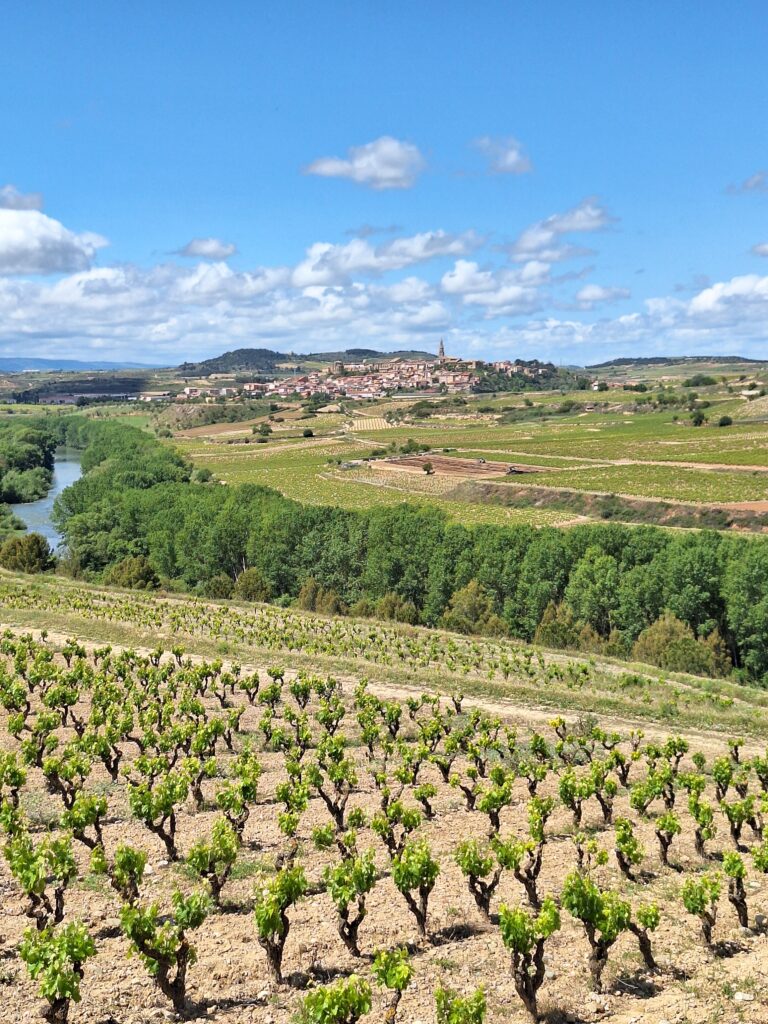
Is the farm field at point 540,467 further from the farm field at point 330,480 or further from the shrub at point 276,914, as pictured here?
the shrub at point 276,914

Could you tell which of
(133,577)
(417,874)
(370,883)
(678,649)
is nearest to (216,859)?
(370,883)

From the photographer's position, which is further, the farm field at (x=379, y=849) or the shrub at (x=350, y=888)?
the shrub at (x=350, y=888)

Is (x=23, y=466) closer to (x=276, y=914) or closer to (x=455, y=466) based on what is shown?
(x=455, y=466)

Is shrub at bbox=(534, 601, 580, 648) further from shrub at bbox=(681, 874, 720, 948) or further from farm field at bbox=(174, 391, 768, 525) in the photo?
farm field at bbox=(174, 391, 768, 525)

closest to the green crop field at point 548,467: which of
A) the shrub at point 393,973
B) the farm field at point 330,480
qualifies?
the farm field at point 330,480

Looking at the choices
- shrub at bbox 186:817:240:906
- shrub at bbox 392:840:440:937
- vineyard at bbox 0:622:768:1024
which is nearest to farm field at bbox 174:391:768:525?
vineyard at bbox 0:622:768:1024

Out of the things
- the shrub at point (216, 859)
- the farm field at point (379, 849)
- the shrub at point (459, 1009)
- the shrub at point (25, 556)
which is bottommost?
the shrub at point (25, 556)

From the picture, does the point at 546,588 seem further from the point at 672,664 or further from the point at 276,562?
the point at 276,562
